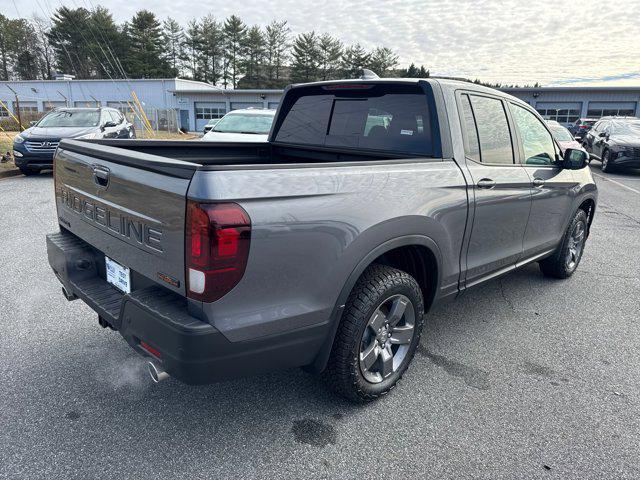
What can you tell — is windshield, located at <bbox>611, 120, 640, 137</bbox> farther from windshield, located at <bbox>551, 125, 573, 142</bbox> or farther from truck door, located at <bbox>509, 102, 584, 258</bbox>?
truck door, located at <bbox>509, 102, 584, 258</bbox>

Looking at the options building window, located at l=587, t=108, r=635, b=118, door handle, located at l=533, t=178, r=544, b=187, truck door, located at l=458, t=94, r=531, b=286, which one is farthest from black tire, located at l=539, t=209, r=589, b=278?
building window, located at l=587, t=108, r=635, b=118

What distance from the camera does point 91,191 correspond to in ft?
8.67

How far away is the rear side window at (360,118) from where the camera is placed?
10.4ft

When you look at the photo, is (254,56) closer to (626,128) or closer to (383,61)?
(383,61)

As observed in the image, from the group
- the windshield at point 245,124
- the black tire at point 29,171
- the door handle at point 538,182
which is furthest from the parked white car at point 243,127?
the door handle at point 538,182

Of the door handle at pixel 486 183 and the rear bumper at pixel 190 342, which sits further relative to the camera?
the door handle at pixel 486 183

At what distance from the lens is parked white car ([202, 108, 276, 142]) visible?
34.2 ft

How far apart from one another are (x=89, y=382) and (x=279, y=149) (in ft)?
7.74

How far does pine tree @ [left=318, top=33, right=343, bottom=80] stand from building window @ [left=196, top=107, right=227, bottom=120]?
24688mm

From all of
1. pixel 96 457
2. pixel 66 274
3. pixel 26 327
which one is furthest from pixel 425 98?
pixel 26 327

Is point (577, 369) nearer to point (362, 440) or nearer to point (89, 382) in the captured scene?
point (362, 440)

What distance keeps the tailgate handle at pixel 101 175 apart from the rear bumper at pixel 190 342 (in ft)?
2.05

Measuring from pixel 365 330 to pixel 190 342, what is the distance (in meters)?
1.07

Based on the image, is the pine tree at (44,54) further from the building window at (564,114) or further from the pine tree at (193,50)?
the building window at (564,114)
